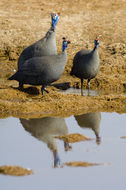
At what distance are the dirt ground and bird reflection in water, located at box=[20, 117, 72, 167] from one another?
→ 1.36ft

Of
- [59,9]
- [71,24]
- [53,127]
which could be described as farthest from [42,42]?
[59,9]

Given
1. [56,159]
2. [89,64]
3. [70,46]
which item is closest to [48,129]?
[56,159]

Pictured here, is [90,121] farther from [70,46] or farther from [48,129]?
[70,46]

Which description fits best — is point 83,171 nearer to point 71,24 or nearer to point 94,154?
point 94,154

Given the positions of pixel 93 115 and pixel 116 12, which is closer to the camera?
pixel 93 115

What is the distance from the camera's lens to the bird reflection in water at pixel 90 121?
26.2 feet

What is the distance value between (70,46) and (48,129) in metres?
6.45

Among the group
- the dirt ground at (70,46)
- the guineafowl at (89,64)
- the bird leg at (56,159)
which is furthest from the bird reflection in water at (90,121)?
the guineafowl at (89,64)

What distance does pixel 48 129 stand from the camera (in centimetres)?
776

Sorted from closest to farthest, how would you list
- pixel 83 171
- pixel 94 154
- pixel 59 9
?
1. pixel 83 171
2. pixel 94 154
3. pixel 59 9

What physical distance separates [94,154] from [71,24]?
8862 millimetres

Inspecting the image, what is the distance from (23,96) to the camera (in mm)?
9758

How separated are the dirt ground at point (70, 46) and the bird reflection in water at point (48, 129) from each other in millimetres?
415

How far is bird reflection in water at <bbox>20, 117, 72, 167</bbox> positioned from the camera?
22.9ft
